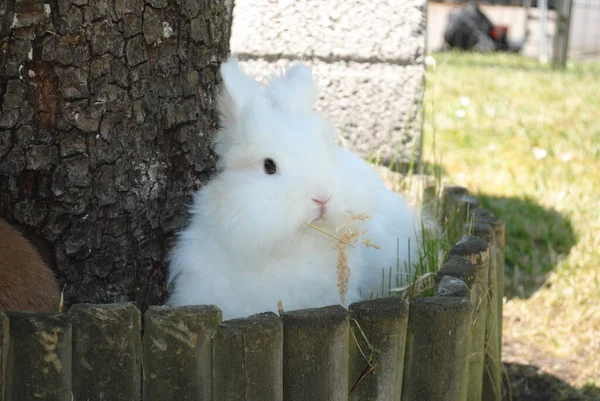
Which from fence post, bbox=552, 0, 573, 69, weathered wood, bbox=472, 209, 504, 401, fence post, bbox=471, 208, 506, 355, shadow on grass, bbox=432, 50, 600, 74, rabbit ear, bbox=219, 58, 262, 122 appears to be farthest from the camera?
fence post, bbox=552, 0, 573, 69

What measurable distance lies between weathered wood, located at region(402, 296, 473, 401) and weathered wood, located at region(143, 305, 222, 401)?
0.49 meters

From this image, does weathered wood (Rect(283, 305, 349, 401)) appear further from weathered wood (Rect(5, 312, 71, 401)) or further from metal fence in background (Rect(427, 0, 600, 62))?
metal fence in background (Rect(427, 0, 600, 62))

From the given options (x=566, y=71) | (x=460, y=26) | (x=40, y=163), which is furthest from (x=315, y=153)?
(x=460, y=26)

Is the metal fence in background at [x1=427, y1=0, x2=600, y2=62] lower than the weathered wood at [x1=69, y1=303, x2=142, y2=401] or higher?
higher

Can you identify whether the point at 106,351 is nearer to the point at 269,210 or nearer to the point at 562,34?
the point at 269,210

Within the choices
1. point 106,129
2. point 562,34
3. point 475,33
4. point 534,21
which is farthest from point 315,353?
point 534,21

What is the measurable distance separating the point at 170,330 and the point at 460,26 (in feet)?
39.3

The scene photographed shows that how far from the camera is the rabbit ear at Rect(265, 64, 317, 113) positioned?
225 centimetres

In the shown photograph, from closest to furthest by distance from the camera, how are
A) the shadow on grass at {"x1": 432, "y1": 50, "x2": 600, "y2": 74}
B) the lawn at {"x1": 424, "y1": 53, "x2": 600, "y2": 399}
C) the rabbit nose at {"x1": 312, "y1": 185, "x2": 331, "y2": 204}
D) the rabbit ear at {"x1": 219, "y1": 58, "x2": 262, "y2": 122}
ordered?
the rabbit nose at {"x1": 312, "y1": 185, "x2": 331, "y2": 204} → the rabbit ear at {"x1": 219, "y1": 58, "x2": 262, "y2": 122} → the lawn at {"x1": 424, "y1": 53, "x2": 600, "y2": 399} → the shadow on grass at {"x1": 432, "y1": 50, "x2": 600, "y2": 74}

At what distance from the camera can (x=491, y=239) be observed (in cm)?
241

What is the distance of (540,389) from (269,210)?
1423 millimetres

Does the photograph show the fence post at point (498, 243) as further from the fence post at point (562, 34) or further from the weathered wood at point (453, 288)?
the fence post at point (562, 34)

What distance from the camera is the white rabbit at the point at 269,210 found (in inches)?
78.7

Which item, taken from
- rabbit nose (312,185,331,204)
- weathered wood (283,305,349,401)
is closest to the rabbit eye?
rabbit nose (312,185,331,204)
